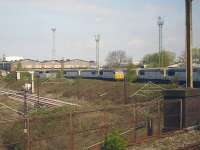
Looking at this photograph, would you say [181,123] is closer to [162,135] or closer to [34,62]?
[162,135]

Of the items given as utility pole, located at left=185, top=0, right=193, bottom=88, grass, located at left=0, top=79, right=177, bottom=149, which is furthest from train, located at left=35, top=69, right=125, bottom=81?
utility pole, located at left=185, top=0, right=193, bottom=88

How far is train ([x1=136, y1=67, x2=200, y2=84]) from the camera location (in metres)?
39.3

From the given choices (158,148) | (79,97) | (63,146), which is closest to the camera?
(158,148)

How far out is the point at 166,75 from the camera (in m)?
47.9

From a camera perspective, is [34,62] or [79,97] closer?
[79,97]

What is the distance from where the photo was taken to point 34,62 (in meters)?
131

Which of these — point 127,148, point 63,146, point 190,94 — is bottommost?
point 63,146

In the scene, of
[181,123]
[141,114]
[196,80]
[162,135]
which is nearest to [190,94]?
[181,123]

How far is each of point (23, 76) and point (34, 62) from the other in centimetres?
5235

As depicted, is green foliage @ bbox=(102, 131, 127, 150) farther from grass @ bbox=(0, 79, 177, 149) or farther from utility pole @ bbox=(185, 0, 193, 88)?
utility pole @ bbox=(185, 0, 193, 88)

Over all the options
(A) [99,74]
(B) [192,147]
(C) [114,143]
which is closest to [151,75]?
(A) [99,74]

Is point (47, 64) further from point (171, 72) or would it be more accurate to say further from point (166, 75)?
point (171, 72)

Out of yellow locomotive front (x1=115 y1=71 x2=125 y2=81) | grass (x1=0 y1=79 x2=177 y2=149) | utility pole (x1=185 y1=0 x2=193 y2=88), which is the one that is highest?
utility pole (x1=185 y1=0 x2=193 y2=88)

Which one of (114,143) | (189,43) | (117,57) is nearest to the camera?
(114,143)
